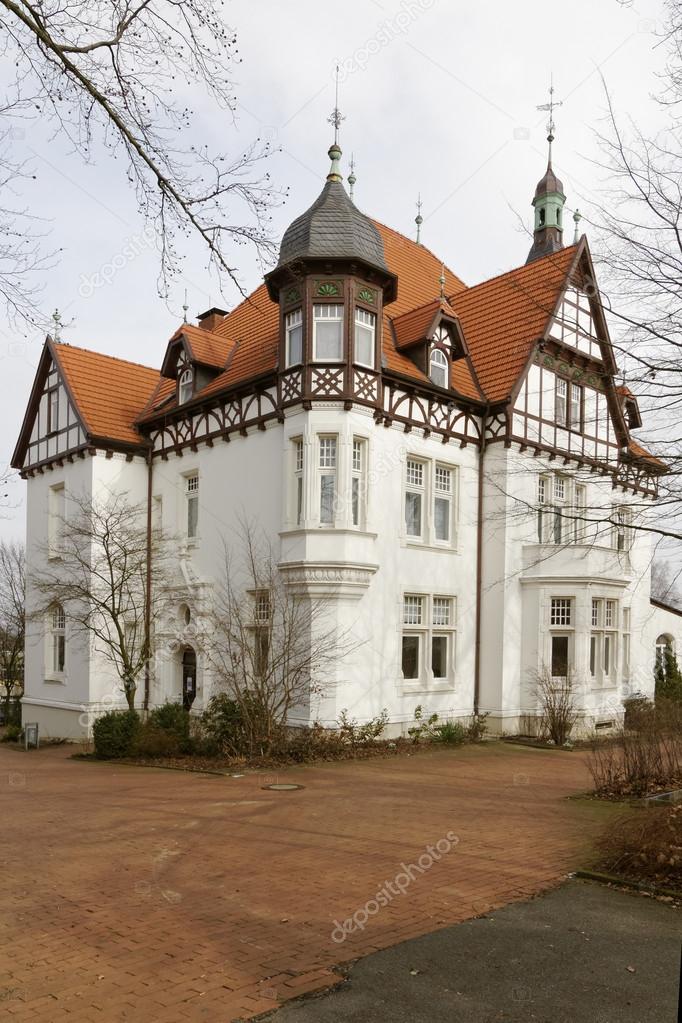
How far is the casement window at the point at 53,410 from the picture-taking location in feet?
84.1

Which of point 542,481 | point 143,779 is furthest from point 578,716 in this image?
point 143,779

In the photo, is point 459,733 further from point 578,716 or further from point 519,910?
point 519,910

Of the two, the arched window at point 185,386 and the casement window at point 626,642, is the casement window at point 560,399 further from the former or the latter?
the arched window at point 185,386

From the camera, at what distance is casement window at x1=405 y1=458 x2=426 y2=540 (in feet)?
65.3

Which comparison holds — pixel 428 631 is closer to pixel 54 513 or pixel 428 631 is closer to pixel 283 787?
pixel 283 787

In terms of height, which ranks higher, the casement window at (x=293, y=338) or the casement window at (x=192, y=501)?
the casement window at (x=293, y=338)

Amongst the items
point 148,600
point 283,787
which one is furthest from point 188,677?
point 283,787

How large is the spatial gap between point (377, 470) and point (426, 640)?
4.27 metres

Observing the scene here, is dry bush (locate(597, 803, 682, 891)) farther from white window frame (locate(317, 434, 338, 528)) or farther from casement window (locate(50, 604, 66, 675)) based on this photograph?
casement window (locate(50, 604, 66, 675))

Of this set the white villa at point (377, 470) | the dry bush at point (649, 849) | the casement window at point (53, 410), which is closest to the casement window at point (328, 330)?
the white villa at point (377, 470)

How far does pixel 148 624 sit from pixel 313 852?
1420 cm

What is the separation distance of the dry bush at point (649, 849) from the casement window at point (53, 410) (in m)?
21.3

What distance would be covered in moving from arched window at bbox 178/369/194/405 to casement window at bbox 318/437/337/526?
236 inches

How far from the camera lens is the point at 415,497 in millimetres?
20141
